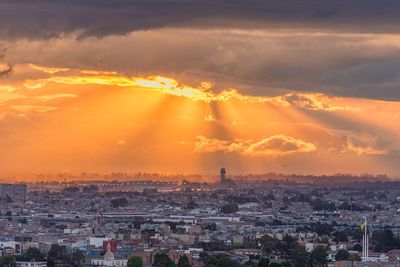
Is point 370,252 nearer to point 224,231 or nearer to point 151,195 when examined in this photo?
point 224,231

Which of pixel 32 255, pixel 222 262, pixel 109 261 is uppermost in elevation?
pixel 32 255

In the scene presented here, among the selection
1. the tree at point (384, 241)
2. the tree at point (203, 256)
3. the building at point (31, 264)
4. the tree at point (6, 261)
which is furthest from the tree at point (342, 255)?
the tree at point (6, 261)

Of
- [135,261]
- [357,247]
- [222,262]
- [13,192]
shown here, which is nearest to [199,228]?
[357,247]

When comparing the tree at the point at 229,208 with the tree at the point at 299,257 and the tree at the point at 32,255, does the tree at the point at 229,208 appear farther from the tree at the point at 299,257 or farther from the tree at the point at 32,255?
the tree at the point at 32,255

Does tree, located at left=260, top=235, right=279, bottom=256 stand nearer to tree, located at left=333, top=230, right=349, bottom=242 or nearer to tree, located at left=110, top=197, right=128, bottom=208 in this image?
tree, located at left=333, top=230, right=349, bottom=242

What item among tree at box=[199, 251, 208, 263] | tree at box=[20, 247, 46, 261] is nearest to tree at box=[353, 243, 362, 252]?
tree at box=[199, 251, 208, 263]

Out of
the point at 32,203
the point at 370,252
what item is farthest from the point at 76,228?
the point at 32,203

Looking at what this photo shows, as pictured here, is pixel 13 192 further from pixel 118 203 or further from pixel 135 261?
pixel 135 261
